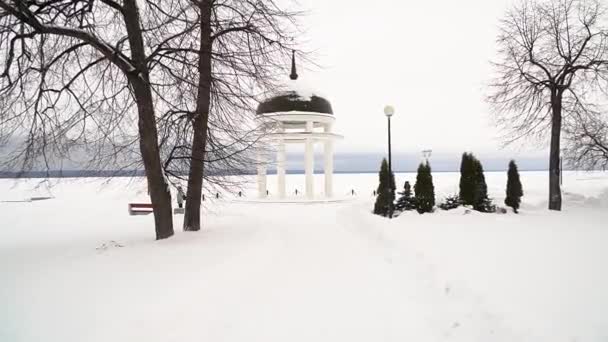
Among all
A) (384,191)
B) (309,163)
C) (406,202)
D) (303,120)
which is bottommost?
(406,202)

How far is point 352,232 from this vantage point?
10.7 m

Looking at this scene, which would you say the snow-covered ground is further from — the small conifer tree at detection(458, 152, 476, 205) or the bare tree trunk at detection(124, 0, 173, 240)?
the small conifer tree at detection(458, 152, 476, 205)

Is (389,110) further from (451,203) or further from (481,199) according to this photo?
(481,199)

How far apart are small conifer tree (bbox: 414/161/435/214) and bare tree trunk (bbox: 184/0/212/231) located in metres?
9.36

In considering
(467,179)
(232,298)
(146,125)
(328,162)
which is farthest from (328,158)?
(232,298)

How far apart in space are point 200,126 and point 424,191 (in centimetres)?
979

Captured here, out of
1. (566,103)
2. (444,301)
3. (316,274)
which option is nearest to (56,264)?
(316,274)

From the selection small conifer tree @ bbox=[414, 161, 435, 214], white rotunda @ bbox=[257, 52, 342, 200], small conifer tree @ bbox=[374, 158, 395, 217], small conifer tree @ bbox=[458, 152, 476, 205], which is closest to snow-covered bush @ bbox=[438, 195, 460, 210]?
small conifer tree @ bbox=[458, 152, 476, 205]

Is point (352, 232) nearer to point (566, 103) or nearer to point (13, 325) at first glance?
point (13, 325)

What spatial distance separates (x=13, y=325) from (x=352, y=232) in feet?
28.1

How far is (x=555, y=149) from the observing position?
13.6 metres

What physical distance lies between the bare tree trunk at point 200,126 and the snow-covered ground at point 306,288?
74 centimetres

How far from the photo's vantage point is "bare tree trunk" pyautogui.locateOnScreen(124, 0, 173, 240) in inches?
291

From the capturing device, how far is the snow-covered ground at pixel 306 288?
3.68m
